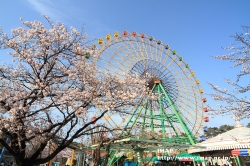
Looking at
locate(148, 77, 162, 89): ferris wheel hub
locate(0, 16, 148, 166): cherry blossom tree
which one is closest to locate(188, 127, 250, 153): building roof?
locate(0, 16, 148, 166): cherry blossom tree

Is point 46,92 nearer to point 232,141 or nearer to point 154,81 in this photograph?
point 232,141

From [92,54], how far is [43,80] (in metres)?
2.75

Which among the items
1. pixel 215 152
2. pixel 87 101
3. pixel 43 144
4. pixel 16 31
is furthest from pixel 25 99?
pixel 215 152

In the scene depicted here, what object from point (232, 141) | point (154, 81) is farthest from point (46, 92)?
point (154, 81)

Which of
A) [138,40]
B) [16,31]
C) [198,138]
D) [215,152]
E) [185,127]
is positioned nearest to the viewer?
[16,31]

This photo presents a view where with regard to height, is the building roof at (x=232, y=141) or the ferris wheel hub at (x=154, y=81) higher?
the ferris wheel hub at (x=154, y=81)

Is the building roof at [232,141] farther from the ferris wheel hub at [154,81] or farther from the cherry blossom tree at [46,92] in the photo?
the ferris wheel hub at [154,81]

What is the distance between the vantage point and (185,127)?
1945 centimetres

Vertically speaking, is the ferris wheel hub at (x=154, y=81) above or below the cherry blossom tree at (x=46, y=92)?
above

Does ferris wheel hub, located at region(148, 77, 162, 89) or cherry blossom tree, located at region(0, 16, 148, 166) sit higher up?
ferris wheel hub, located at region(148, 77, 162, 89)

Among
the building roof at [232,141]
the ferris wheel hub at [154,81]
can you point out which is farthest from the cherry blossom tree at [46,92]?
the ferris wheel hub at [154,81]

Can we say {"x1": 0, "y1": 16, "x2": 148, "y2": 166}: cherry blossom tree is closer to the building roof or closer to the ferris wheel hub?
the building roof

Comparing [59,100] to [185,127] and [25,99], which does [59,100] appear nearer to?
[25,99]

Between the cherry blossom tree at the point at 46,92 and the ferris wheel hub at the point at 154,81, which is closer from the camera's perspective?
the cherry blossom tree at the point at 46,92
